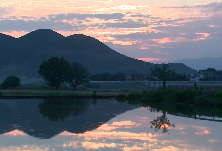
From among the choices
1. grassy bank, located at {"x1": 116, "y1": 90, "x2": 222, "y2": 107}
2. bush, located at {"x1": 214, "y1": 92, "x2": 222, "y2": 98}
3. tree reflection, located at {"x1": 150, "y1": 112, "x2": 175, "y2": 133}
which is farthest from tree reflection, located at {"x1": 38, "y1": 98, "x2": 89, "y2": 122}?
bush, located at {"x1": 214, "y1": 92, "x2": 222, "y2": 98}

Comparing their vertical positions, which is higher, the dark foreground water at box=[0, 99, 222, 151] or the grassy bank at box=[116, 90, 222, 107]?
the grassy bank at box=[116, 90, 222, 107]

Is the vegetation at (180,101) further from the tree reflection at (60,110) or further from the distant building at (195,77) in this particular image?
the distant building at (195,77)

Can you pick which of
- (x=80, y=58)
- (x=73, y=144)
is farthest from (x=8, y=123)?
(x=80, y=58)

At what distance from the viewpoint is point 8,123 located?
1712 centimetres

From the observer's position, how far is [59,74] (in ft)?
215

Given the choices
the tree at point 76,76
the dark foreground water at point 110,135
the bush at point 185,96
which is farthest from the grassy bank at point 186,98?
the tree at point 76,76

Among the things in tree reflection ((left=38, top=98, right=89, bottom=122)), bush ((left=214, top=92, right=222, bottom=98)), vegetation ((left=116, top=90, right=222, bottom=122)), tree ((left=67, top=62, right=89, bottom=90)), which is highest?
tree ((left=67, top=62, right=89, bottom=90))

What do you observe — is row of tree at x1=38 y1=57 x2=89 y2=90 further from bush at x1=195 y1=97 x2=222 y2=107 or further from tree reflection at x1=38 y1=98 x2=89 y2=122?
bush at x1=195 y1=97 x2=222 y2=107

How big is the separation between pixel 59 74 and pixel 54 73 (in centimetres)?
103

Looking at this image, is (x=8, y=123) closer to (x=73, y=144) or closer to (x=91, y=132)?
(x=91, y=132)

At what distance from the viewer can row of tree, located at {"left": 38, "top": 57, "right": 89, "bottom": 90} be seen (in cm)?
6506

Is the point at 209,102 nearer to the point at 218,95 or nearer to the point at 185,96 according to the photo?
the point at 218,95

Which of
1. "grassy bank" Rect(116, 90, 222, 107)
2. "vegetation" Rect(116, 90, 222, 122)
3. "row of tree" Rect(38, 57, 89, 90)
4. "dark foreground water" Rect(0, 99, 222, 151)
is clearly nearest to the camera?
"dark foreground water" Rect(0, 99, 222, 151)

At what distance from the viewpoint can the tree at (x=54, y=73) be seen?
64938 mm
